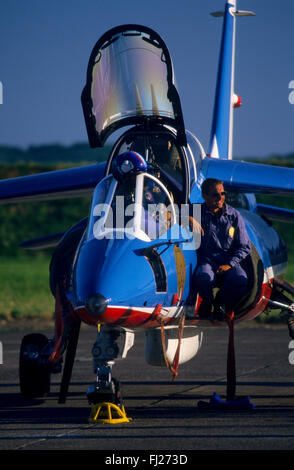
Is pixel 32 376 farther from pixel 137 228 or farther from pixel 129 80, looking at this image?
pixel 129 80

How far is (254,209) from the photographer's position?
13031 mm

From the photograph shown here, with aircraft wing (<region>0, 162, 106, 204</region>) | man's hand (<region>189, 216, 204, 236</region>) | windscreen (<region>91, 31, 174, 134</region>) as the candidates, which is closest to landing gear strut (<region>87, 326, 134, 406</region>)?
man's hand (<region>189, 216, 204, 236</region>)

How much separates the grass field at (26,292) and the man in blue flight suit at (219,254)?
527 inches

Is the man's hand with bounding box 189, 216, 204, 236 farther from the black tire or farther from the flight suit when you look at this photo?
the black tire

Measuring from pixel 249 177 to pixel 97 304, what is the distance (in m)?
4.19

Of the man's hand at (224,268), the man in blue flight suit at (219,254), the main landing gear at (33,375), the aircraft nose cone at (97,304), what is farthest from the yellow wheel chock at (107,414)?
the main landing gear at (33,375)

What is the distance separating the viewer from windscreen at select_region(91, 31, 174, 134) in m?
10.1

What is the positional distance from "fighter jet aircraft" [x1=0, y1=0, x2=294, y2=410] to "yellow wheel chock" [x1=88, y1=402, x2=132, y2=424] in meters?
0.09

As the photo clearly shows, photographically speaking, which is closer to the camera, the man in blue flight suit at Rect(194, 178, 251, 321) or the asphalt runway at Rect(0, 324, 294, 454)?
the asphalt runway at Rect(0, 324, 294, 454)

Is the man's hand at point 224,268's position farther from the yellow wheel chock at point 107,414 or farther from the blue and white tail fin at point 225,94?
the blue and white tail fin at point 225,94

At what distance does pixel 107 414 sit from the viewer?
8.77m

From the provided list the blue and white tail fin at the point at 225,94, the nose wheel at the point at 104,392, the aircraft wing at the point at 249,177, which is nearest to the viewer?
the nose wheel at the point at 104,392

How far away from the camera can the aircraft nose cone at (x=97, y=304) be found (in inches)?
306

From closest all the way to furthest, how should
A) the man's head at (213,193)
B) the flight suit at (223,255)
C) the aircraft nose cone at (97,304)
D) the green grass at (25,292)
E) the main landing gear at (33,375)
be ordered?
the aircraft nose cone at (97,304), the flight suit at (223,255), the man's head at (213,193), the main landing gear at (33,375), the green grass at (25,292)
